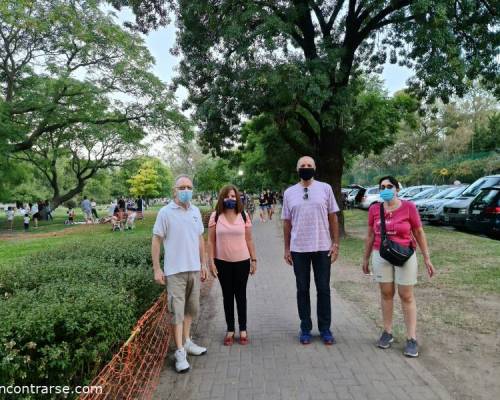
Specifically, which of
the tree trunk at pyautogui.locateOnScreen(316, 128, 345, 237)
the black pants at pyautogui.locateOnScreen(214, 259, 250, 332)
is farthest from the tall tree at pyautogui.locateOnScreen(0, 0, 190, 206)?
the black pants at pyautogui.locateOnScreen(214, 259, 250, 332)

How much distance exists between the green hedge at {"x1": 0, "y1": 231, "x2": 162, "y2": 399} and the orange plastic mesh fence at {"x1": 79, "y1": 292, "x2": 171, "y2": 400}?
16cm

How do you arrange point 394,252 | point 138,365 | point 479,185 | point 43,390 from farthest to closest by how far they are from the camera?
point 479,185
point 394,252
point 138,365
point 43,390

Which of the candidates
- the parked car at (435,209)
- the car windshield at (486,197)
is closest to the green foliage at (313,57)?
the car windshield at (486,197)

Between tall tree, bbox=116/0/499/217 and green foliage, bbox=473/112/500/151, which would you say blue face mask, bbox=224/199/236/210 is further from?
green foliage, bbox=473/112/500/151

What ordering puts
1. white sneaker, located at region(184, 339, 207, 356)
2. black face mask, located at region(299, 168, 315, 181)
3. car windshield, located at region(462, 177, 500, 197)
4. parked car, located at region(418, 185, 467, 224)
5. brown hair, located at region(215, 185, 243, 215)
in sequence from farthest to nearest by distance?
parked car, located at region(418, 185, 467, 224) < car windshield, located at region(462, 177, 500, 197) < brown hair, located at region(215, 185, 243, 215) < black face mask, located at region(299, 168, 315, 181) < white sneaker, located at region(184, 339, 207, 356)

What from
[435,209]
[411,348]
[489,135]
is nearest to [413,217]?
[411,348]

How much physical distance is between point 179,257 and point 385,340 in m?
2.34

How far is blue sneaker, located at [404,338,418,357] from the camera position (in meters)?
4.29

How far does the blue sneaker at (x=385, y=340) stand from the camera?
454cm

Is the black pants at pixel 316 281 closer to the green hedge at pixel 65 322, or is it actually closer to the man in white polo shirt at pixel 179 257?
the man in white polo shirt at pixel 179 257

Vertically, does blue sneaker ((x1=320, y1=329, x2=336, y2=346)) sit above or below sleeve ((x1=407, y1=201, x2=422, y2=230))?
below

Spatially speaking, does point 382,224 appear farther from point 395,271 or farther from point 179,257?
point 179,257

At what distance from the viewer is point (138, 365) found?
3.96 meters

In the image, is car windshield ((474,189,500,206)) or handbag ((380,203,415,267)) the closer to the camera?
handbag ((380,203,415,267))
